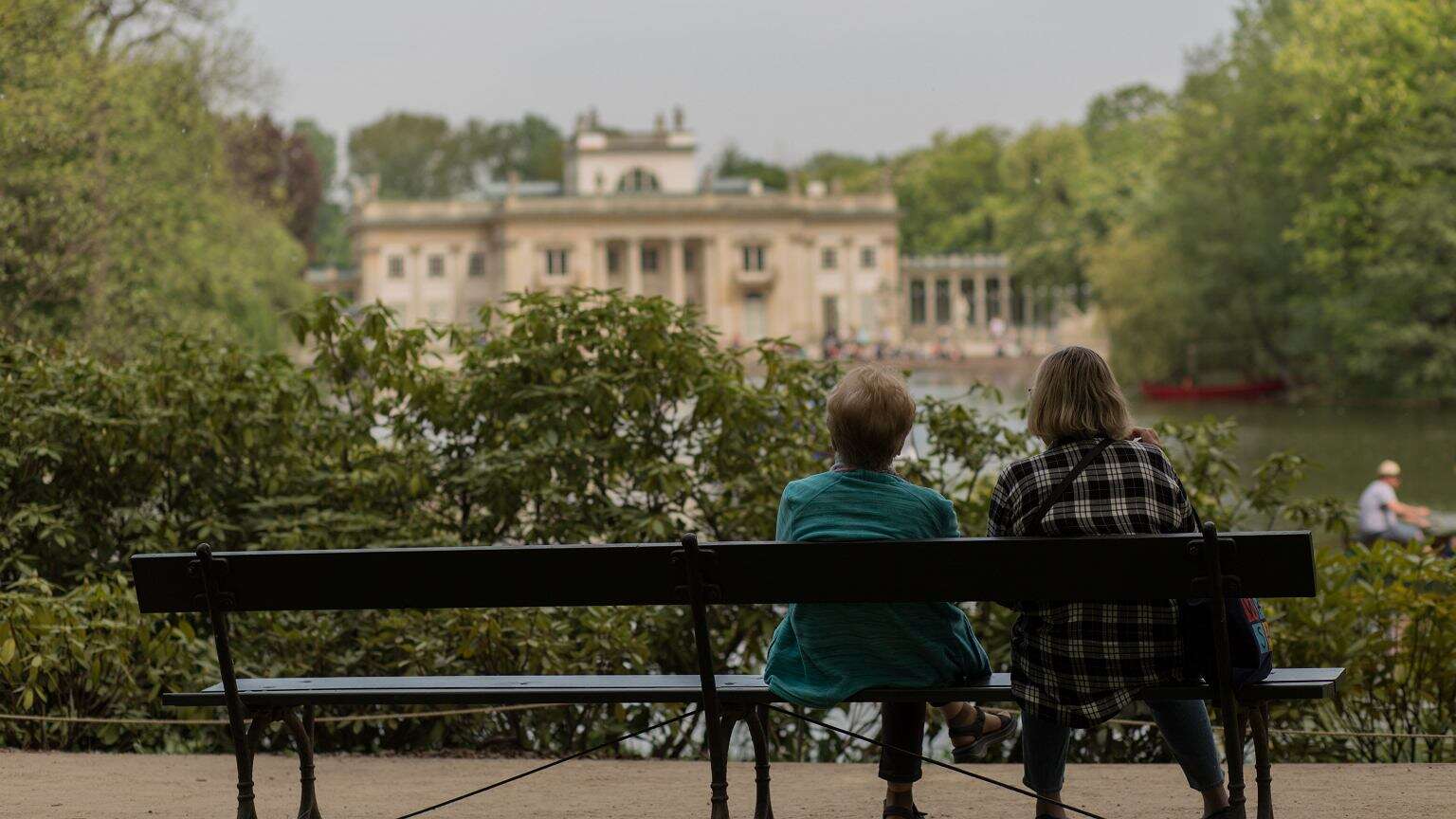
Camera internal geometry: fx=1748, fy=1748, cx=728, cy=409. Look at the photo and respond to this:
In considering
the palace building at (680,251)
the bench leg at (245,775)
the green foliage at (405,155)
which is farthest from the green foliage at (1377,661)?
the green foliage at (405,155)

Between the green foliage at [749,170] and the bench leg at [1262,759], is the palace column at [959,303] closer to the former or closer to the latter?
the green foliage at [749,170]

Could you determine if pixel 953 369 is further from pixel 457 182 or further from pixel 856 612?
pixel 856 612

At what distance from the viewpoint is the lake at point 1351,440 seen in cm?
2294

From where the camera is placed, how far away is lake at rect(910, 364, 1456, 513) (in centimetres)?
2294

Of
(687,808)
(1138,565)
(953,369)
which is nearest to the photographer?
(1138,565)

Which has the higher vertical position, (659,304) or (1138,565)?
(659,304)

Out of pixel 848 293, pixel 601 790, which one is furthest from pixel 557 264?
pixel 601 790

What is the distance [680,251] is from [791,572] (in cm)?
8123

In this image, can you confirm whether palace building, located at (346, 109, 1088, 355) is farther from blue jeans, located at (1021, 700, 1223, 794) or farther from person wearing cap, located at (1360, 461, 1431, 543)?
blue jeans, located at (1021, 700, 1223, 794)

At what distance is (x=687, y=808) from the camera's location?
472cm

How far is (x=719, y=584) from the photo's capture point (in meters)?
3.69

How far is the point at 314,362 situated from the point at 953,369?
6114 centimetres

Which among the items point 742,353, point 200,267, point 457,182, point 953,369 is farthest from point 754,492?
point 457,182

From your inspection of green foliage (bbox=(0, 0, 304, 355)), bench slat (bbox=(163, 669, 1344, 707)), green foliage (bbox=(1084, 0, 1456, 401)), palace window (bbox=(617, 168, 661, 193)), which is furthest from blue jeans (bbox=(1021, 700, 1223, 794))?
palace window (bbox=(617, 168, 661, 193))
